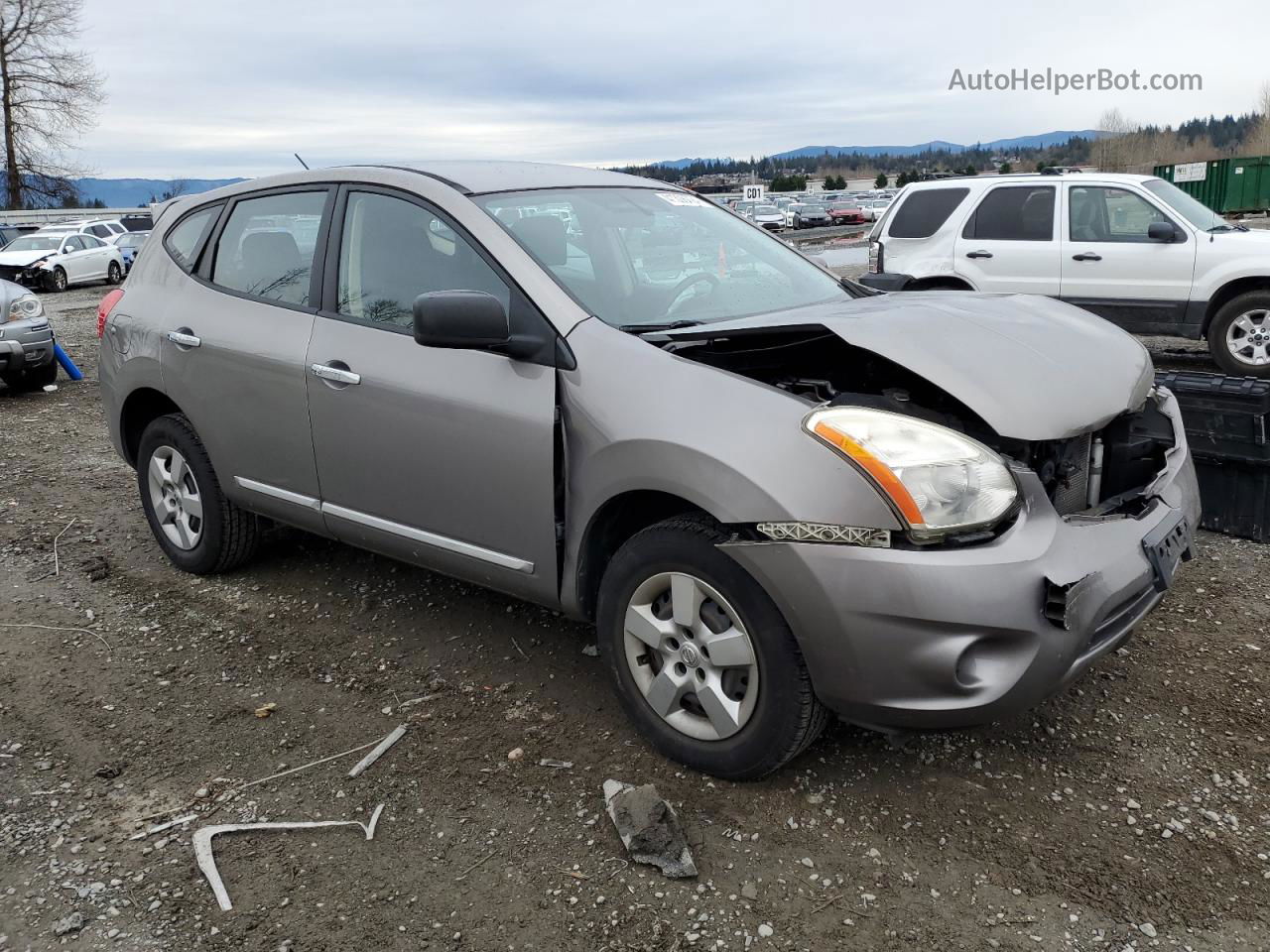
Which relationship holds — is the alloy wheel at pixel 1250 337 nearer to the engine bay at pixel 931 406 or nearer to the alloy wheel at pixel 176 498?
the engine bay at pixel 931 406

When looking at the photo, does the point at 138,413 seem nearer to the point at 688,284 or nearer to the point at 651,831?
the point at 688,284

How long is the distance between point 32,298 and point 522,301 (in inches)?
345

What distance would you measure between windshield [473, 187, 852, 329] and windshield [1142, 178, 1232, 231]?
677cm

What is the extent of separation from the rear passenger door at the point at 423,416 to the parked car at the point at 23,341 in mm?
7038

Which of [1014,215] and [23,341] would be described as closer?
[23,341]

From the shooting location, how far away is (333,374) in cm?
368

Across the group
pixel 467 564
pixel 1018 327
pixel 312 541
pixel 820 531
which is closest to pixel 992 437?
pixel 1018 327

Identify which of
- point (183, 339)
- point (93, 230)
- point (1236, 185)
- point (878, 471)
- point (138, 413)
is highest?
point (1236, 185)

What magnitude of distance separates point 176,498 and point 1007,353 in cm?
372

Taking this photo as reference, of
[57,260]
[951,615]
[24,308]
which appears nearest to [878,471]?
[951,615]

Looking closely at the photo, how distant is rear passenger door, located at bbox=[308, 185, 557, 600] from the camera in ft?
10.5

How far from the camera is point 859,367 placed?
327 centimetres

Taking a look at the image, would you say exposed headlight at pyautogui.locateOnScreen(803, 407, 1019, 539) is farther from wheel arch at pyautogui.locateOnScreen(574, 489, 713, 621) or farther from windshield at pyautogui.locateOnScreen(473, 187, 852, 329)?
windshield at pyautogui.locateOnScreen(473, 187, 852, 329)

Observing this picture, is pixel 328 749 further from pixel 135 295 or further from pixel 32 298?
pixel 32 298
